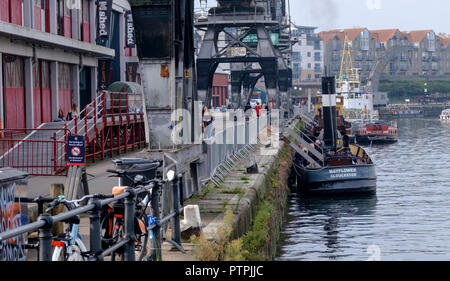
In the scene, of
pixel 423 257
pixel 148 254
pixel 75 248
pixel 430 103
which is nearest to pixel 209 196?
pixel 423 257

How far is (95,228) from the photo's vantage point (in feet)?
23.3

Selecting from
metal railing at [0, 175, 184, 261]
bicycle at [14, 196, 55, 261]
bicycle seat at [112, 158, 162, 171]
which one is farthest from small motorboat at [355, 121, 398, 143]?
bicycle at [14, 196, 55, 261]

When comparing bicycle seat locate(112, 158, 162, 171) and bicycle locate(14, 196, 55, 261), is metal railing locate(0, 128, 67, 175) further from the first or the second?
bicycle locate(14, 196, 55, 261)

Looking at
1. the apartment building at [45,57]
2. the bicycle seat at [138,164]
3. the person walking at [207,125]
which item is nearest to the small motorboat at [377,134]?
the apartment building at [45,57]

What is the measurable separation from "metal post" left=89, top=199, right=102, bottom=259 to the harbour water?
1279 centimetres

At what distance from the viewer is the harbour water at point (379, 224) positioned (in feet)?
68.7

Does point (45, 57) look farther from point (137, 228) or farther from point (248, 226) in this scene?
point (137, 228)

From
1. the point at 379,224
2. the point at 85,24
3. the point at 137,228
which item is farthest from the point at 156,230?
the point at 85,24

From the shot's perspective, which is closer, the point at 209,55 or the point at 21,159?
the point at 21,159

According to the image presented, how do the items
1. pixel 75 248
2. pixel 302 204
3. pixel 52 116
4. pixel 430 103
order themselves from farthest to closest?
pixel 430 103
pixel 52 116
pixel 302 204
pixel 75 248

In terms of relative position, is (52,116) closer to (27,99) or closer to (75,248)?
(27,99)

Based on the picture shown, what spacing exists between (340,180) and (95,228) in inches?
1017

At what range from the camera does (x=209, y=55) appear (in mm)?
48781
